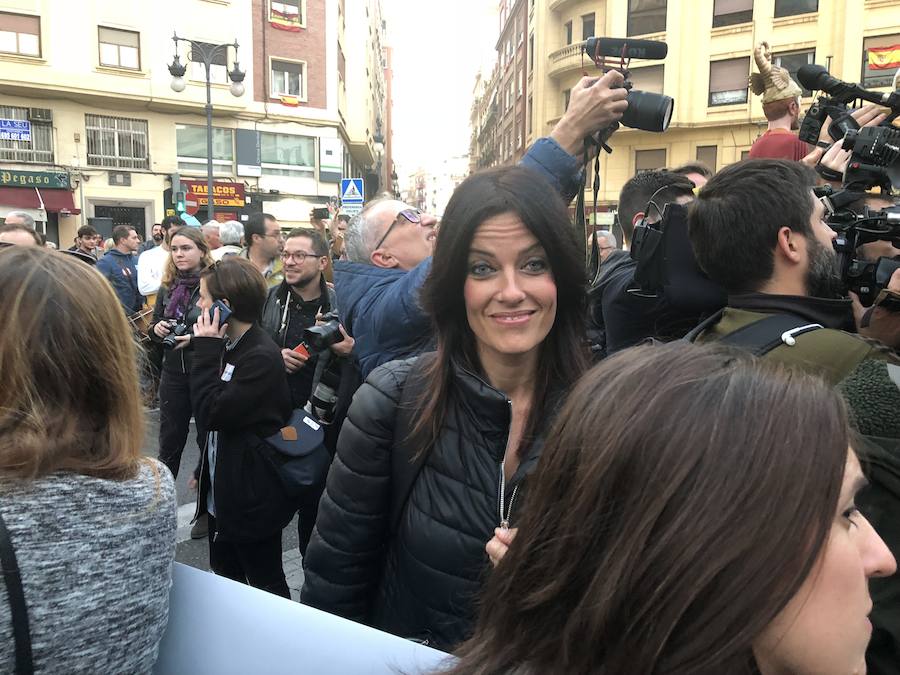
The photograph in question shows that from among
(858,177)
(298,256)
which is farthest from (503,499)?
(298,256)

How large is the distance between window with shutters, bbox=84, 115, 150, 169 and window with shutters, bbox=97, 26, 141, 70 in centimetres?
199

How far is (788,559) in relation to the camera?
0.75 m

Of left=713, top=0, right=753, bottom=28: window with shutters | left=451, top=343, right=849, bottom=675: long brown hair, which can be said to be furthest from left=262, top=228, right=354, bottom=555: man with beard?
left=713, top=0, right=753, bottom=28: window with shutters

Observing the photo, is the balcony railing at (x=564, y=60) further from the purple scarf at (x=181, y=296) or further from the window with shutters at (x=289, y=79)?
the purple scarf at (x=181, y=296)

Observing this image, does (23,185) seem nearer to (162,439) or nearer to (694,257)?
(162,439)

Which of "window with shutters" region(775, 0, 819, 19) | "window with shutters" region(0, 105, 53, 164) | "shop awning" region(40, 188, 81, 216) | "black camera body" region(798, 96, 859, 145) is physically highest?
"window with shutters" region(775, 0, 819, 19)

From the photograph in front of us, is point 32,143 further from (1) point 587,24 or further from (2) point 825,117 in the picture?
(2) point 825,117

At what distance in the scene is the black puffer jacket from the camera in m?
1.63

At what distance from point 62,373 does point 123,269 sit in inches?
282

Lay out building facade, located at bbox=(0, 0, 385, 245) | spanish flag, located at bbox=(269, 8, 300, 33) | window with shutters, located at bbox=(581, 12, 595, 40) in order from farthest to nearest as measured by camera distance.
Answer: window with shutters, located at bbox=(581, 12, 595, 40)
spanish flag, located at bbox=(269, 8, 300, 33)
building facade, located at bbox=(0, 0, 385, 245)

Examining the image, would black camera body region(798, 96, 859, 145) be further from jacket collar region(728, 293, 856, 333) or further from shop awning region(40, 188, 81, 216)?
shop awning region(40, 188, 81, 216)

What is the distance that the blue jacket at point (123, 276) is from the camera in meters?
7.66

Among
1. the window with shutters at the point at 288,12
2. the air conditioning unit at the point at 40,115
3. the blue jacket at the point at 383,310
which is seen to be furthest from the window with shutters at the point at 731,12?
the blue jacket at the point at 383,310

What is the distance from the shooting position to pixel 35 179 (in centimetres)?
2406
